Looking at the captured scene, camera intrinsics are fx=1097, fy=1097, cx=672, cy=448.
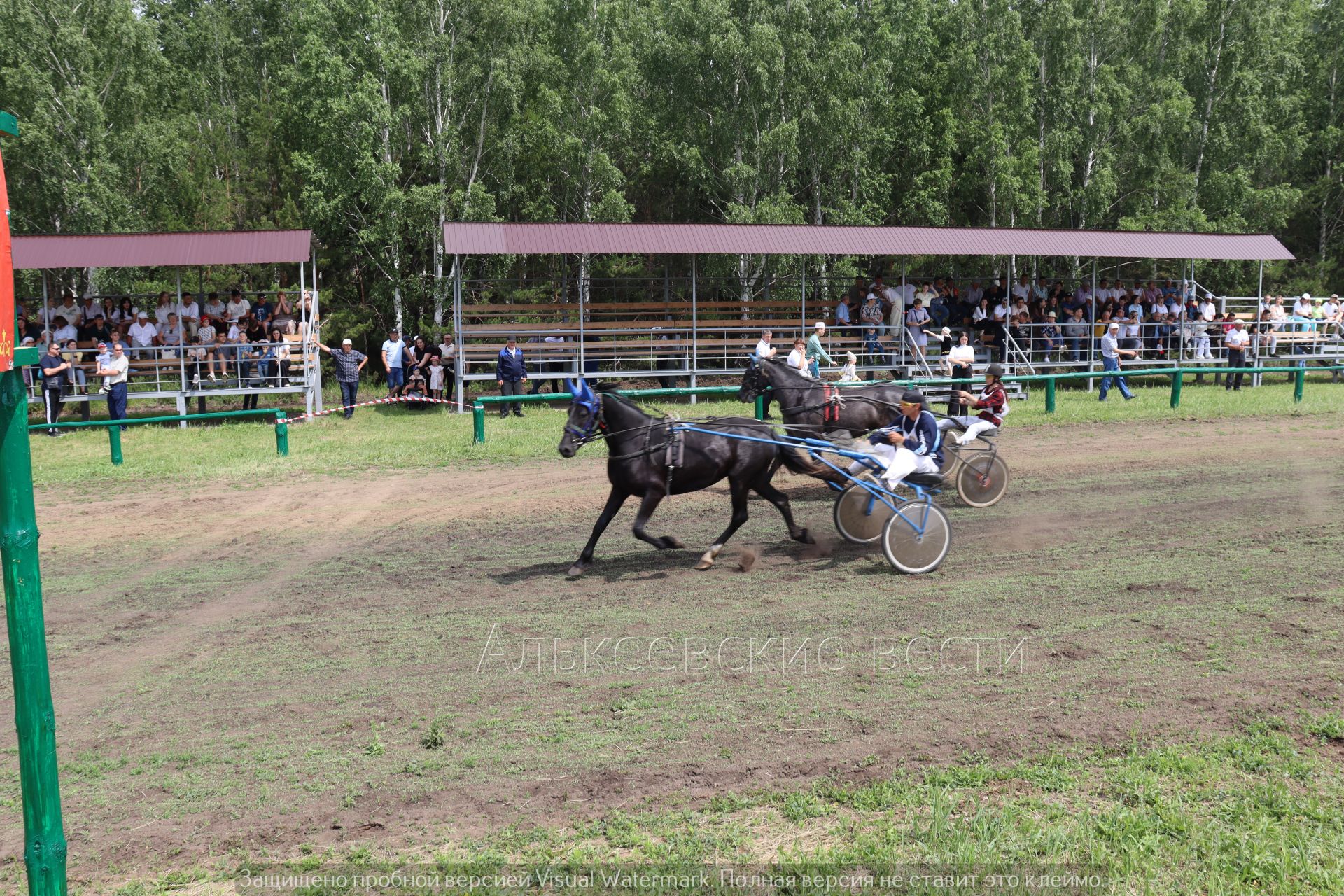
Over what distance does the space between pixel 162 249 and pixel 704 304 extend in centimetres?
1126

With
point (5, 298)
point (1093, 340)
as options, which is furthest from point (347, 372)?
point (5, 298)

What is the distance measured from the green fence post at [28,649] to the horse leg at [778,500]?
7.85 meters

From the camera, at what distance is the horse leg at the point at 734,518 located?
10602mm

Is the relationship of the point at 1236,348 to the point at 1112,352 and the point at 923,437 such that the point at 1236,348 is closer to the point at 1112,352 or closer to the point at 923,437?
the point at 1112,352

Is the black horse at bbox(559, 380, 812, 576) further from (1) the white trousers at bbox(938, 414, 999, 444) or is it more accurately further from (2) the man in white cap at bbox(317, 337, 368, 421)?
(2) the man in white cap at bbox(317, 337, 368, 421)

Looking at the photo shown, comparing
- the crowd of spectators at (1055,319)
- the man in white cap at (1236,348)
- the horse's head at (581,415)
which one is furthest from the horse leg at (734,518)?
the man in white cap at (1236,348)

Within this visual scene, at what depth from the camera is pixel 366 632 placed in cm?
891

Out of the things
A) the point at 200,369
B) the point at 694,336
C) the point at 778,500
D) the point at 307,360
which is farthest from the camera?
the point at 694,336

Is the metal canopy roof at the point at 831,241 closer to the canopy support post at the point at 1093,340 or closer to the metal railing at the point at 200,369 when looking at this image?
the canopy support post at the point at 1093,340

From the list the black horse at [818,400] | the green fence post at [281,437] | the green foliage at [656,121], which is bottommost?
the green fence post at [281,437]

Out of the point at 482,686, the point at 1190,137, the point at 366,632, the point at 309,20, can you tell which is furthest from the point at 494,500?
the point at 1190,137

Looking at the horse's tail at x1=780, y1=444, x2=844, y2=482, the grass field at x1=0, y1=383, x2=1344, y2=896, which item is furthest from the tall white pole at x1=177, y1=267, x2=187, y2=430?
the horse's tail at x1=780, y1=444, x2=844, y2=482

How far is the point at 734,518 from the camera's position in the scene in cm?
1084

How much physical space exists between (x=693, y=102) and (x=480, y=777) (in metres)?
30.0
